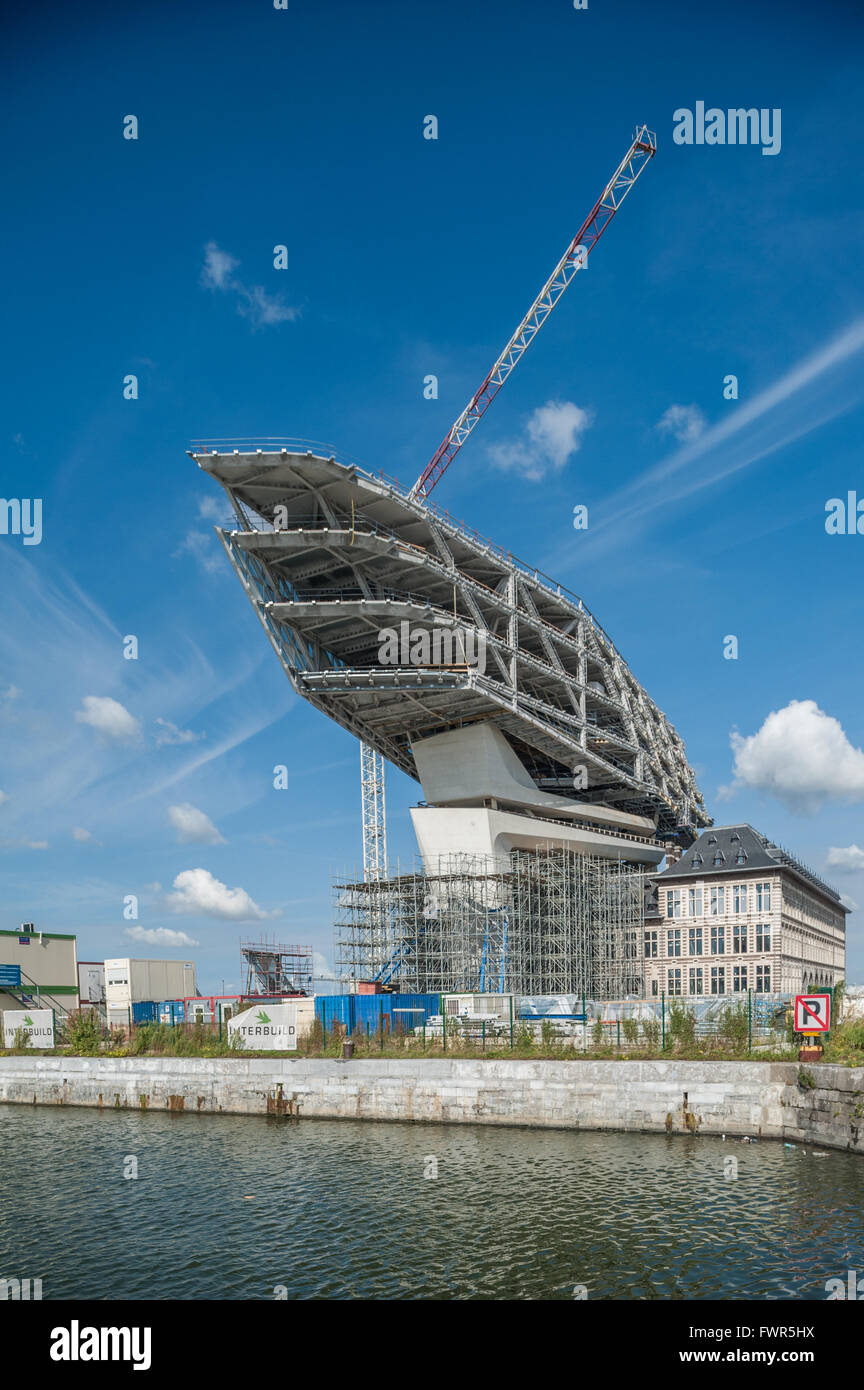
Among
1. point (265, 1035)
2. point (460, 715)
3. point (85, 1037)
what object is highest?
point (460, 715)

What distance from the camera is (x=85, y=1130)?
36.6m

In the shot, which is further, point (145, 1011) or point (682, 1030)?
point (145, 1011)

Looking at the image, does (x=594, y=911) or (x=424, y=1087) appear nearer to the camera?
(x=424, y=1087)

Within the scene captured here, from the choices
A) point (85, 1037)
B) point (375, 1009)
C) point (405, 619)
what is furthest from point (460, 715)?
point (85, 1037)

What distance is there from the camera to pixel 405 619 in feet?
196

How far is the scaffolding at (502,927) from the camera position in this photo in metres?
65.8

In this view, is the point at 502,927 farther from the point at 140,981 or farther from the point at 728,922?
the point at 140,981

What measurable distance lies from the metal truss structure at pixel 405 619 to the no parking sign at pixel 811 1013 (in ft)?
104

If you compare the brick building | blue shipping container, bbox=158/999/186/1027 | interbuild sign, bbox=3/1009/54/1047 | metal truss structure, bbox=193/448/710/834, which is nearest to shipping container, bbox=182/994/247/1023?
blue shipping container, bbox=158/999/186/1027

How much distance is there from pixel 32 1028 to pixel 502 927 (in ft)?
94.9

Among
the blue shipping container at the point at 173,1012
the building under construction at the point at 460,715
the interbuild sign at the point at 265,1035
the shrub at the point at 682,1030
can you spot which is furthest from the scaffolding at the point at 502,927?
the shrub at the point at 682,1030
